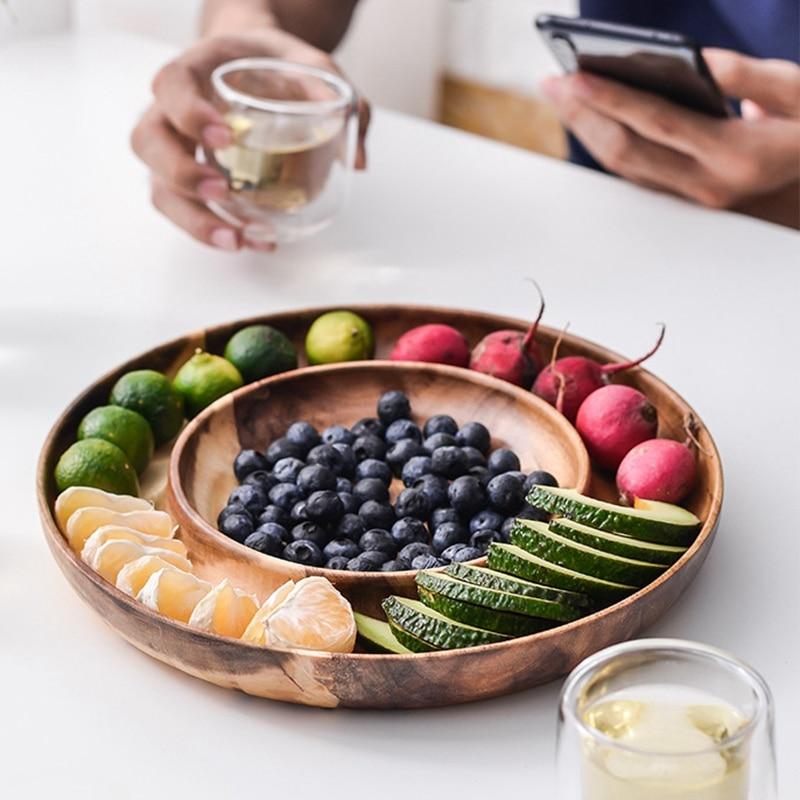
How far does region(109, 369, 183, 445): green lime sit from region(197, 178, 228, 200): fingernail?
0.37 meters

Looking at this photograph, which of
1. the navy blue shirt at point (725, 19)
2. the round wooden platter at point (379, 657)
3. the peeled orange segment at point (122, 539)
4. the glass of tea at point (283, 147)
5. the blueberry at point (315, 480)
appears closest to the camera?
the round wooden platter at point (379, 657)

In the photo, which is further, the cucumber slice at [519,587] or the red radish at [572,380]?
the red radish at [572,380]

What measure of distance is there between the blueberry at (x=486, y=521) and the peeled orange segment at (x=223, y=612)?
201mm

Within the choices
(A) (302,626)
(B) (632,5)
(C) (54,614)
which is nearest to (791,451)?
(A) (302,626)

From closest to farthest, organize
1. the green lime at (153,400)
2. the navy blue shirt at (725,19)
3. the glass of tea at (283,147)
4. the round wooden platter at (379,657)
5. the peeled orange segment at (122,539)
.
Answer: the round wooden platter at (379,657) → the peeled orange segment at (122,539) → the green lime at (153,400) → the glass of tea at (283,147) → the navy blue shirt at (725,19)

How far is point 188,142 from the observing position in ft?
4.97

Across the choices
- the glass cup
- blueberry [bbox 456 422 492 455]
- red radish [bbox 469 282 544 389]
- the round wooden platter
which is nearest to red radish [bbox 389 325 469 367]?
red radish [bbox 469 282 544 389]

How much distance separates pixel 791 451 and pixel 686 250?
436 millimetres

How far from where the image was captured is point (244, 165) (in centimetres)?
141

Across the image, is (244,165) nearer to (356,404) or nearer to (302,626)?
(356,404)

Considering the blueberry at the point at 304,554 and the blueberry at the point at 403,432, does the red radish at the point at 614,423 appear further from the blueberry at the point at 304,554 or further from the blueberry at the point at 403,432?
the blueberry at the point at 304,554

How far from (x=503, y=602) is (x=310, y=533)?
191 millimetres

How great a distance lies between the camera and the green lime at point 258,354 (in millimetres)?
1190

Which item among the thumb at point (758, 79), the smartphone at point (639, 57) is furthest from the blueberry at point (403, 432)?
the thumb at point (758, 79)
